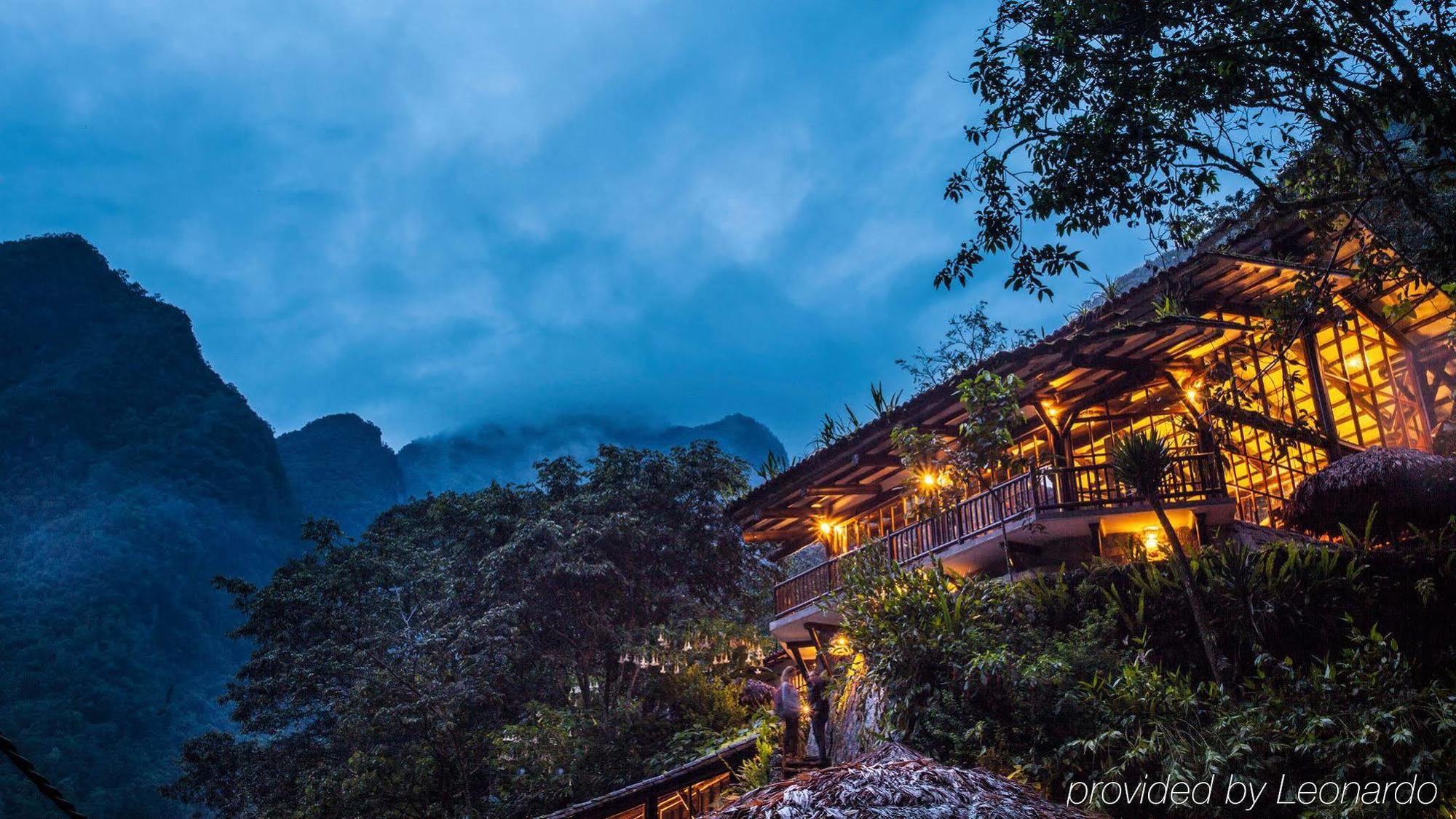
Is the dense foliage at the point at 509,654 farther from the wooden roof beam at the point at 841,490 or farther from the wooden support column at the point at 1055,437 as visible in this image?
the wooden support column at the point at 1055,437

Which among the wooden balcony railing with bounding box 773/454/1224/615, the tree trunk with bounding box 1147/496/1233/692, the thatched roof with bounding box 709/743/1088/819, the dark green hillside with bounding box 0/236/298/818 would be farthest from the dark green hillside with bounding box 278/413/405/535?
the thatched roof with bounding box 709/743/1088/819

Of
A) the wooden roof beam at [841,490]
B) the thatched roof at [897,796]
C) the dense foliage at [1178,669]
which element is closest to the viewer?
the thatched roof at [897,796]

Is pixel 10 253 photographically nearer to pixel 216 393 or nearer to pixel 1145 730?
pixel 216 393

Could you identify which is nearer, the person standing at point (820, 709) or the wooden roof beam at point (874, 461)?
the person standing at point (820, 709)

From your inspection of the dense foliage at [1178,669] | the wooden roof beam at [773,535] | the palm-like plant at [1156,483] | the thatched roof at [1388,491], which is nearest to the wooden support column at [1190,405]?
the thatched roof at [1388,491]

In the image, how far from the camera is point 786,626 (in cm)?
1941

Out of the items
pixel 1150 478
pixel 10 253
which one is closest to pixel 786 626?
pixel 1150 478

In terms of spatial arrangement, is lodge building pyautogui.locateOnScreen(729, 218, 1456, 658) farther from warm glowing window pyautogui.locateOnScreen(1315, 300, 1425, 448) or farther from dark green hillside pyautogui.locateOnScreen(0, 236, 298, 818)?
dark green hillside pyautogui.locateOnScreen(0, 236, 298, 818)

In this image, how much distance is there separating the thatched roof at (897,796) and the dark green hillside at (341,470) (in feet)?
220

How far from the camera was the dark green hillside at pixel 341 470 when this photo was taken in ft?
225

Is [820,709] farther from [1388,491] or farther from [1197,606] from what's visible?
[1388,491]

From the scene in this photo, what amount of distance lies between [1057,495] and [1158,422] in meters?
4.32

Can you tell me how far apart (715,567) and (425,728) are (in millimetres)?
7806

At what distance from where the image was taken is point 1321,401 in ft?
48.3
